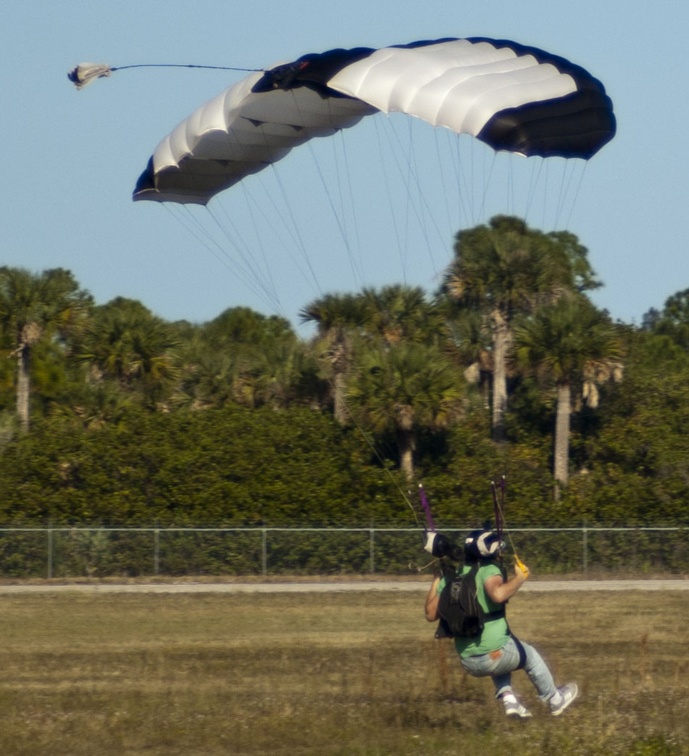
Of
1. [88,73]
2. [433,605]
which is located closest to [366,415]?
[88,73]

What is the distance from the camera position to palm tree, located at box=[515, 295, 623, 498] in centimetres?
3844

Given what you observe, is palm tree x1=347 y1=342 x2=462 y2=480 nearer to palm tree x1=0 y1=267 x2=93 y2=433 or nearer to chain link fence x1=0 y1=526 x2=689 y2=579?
chain link fence x1=0 y1=526 x2=689 y2=579

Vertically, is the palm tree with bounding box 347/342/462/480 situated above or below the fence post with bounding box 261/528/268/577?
above

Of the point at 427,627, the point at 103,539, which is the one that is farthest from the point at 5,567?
the point at 427,627

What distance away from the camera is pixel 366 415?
36.6 meters

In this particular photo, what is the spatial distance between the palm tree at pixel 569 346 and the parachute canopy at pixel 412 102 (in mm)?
22222

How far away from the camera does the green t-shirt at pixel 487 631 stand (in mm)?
9953

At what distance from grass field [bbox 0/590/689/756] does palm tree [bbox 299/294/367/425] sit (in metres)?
19.1

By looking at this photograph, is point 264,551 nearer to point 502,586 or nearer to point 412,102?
point 412,102

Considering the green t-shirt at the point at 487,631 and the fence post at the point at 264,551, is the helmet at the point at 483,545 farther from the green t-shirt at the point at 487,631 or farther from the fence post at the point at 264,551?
the fence post at the point at 264,551

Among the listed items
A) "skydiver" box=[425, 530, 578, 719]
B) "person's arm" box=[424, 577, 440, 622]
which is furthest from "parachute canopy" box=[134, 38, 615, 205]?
"person's arm" box=[424, 577, 440, 622]

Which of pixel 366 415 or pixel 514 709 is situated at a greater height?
pixel 366 415

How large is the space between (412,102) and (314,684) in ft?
17.9

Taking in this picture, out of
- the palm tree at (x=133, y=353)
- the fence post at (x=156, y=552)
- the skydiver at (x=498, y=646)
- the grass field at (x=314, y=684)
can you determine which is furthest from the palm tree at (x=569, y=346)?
the skydiver at (x=498, y=646)
